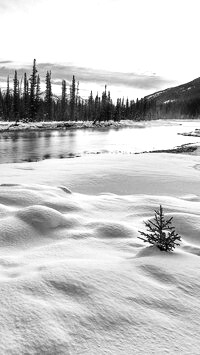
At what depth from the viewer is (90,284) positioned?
2.02 meters

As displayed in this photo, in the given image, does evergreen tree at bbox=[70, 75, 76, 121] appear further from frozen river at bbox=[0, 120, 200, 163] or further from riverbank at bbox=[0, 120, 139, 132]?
frozen river at bbox=[0, 120, 200, 163]

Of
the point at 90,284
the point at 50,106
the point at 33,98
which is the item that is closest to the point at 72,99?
the point at 50,106

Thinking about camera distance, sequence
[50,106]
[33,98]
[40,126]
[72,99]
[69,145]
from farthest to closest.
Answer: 1. [72,99]
2. [50,106]
3. [33,98]
4. [40,126]
5. [69,145]

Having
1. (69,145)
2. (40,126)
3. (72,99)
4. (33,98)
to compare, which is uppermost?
(72,99)

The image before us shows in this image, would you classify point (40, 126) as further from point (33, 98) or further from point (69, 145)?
point (69, 145)

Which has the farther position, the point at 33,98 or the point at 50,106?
the point at 50,106

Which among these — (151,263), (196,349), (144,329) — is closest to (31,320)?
(144,329)

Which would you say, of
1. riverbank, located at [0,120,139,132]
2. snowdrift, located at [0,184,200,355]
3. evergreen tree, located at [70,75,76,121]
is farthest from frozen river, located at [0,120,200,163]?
evergreen tree, located at [70,75,76,121]

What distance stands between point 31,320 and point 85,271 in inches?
24.8

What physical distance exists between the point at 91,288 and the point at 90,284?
1.8 inches

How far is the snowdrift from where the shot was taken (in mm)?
1500

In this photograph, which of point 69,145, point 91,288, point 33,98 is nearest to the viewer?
point 91,288

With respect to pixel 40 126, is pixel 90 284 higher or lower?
lower

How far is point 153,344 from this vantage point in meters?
1.49
